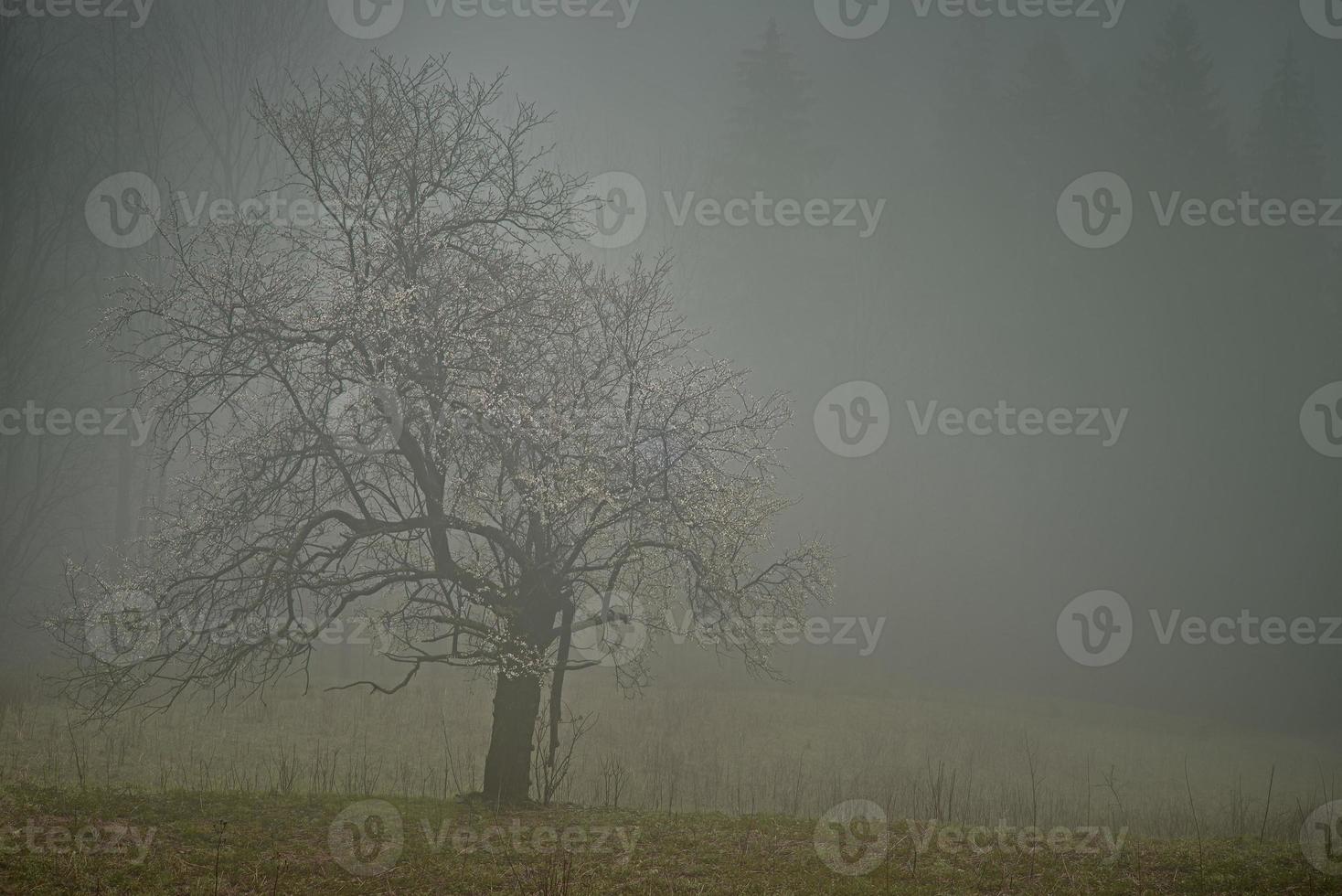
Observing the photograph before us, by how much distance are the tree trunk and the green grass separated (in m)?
1.15

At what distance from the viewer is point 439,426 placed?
11.1 m

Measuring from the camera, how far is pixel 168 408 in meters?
10.8

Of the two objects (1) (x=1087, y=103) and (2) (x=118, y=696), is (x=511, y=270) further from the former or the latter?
(1) (x=1087, y=103)

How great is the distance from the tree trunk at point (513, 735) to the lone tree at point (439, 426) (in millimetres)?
30

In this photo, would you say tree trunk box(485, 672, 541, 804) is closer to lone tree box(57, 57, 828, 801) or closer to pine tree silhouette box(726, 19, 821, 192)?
lone tree box(57, 57, 828, 801)

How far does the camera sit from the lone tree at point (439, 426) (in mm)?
10750

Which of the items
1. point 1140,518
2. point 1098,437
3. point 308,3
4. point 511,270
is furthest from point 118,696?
point 1098,437

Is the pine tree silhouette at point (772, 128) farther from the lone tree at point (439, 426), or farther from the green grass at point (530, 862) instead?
the green grass at point (530, 862)

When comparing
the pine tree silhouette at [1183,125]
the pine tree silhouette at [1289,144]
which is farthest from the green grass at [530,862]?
the pine tree silhouette at [1289,144]

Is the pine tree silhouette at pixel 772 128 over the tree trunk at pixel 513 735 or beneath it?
over

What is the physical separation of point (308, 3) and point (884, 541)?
4100 centimetres

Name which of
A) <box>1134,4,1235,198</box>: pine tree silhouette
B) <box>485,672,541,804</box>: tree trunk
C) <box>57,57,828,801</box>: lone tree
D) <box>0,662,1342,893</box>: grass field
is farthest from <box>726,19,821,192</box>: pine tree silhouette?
<box>485,672,541,804</box>: tree trunk

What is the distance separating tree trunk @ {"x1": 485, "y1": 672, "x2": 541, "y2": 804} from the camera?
1189cm

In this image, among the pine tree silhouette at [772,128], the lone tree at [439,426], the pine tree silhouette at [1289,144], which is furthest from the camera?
the pine tree silhouette at [772,128]
